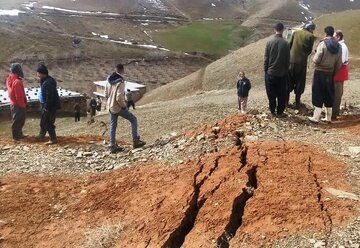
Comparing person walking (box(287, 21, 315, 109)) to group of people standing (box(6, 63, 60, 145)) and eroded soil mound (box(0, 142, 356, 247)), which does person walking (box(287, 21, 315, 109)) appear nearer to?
eroded soil mound (box(0, 142, 356, 247))

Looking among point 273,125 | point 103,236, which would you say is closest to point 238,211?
point 103,236

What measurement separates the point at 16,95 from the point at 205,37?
3846 inches

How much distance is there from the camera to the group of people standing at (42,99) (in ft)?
42.6

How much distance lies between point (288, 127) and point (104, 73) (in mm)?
69713

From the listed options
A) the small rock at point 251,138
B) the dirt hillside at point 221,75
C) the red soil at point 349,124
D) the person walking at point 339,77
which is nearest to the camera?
the small rock at point 251,138

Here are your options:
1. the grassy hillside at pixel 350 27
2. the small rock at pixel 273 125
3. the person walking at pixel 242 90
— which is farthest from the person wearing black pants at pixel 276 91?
the grassy hillside at pixel 350 27

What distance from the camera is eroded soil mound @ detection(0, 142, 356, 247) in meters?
8.04

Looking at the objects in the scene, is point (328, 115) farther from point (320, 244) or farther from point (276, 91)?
point (320, 244)

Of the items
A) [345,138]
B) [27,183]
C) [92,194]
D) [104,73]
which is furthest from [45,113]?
[104,73]

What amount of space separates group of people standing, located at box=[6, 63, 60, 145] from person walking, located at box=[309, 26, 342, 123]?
21.9 feet

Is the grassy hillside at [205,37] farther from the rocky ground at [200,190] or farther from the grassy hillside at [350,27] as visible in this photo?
the rocky ground at [200,190]

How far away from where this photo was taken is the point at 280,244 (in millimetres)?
7504

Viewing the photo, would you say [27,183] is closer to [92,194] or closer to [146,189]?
[92,194]

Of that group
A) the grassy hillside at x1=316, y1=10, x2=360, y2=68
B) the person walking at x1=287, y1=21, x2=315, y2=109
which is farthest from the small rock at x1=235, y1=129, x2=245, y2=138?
the grassy hillside at x1=316, y1=10, x2=360, y2=68
